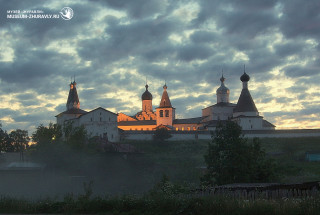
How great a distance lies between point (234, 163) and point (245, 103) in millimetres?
39707

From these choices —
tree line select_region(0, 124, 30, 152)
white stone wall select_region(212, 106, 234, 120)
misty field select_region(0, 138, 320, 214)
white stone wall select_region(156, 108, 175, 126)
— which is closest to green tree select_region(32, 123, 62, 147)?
misty field select_region(0, 138, 320, 214)

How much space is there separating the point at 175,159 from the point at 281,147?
43.2 ft

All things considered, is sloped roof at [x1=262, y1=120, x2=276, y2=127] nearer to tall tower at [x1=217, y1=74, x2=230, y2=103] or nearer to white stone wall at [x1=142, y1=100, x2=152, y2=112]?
tall tower at [x1=217, y1=74, x2=230, y2=103]

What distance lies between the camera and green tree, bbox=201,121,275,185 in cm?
2111

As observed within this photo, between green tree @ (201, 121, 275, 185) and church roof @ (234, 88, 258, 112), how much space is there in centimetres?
3766

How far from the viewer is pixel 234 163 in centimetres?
2122

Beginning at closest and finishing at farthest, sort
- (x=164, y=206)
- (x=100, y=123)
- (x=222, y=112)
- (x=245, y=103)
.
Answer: (x=164, y=206) < (x=100, y=123) < (x=245, y=103) < (x=222, y=112)

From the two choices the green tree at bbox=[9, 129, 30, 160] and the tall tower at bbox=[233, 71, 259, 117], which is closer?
the green tree at bbox=[9, 129, 30, 160]

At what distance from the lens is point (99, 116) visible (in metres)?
56.0

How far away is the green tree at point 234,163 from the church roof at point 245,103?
37.7m

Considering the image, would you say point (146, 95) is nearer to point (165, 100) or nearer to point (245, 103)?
point (165, 100)

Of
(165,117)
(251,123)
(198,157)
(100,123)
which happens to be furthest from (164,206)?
(165,117)

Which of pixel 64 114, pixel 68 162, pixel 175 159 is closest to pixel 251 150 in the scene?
pixel 68 162

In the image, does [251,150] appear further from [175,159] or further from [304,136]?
[304,136]
